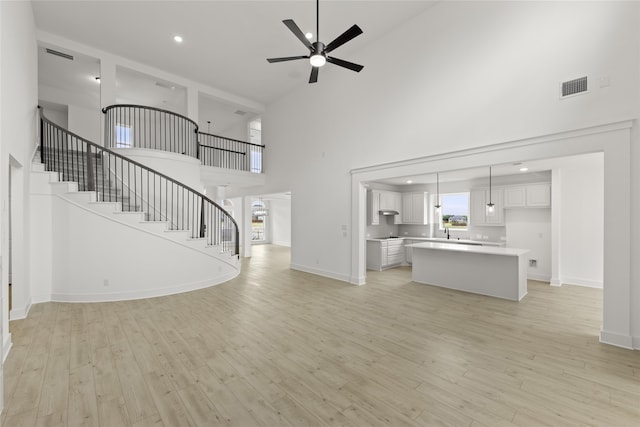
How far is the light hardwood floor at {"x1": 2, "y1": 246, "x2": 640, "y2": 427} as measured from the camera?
2.15 m

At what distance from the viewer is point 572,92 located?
12.0ft

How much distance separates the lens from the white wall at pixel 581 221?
5.96 m

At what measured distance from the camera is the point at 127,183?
663 cm

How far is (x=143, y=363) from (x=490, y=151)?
5.47 meters

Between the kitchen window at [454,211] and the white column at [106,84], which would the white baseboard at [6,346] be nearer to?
the white column at [106,84]

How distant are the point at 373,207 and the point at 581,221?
4937 millimetres

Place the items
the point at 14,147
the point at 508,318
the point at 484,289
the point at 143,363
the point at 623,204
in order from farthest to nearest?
the point at 484,289 < the point at 508,318 < the point at 14,147 < the point at 623,204 < the point at 143,363

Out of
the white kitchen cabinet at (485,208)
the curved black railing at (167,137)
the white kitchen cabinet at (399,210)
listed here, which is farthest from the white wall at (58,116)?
the white kitchen cabinet at (485,208)

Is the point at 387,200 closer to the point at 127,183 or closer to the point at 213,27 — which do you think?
the point at 213,27

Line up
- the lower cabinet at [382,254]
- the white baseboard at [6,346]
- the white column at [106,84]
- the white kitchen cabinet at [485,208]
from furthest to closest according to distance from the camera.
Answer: the lower cabinet at [382,254] < the white kitchen cabinet at [485,208] < the white column at [106,84] < the white baseboard at [6,346]

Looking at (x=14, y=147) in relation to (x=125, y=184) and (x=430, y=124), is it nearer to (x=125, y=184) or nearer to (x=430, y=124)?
(x=125, y=184)

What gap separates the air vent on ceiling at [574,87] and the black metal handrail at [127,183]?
257 inches

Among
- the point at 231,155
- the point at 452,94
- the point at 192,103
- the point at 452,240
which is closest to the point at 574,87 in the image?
the point at 452,94

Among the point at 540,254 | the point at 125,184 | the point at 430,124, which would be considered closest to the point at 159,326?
the point at 125,184
